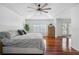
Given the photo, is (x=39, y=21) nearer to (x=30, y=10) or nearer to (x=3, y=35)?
(x=30, y=10)

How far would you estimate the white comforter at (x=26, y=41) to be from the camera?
2.86m

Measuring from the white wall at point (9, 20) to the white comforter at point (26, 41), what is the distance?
152 mm

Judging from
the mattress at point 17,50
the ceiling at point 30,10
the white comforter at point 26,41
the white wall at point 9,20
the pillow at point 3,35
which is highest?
the ceiling at point 30,10

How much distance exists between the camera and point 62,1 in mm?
2820

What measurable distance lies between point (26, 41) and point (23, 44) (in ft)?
0.18

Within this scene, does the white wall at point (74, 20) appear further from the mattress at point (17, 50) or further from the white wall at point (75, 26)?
the mattress at point (17, 50)

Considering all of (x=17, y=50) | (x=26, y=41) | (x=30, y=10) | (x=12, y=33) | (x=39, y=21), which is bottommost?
(x=17, y=50)

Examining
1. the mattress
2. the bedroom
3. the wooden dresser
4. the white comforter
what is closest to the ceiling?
the bedroom

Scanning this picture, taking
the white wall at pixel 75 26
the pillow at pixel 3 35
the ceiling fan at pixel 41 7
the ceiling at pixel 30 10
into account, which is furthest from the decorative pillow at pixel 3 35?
the white wall at pixel 75 26

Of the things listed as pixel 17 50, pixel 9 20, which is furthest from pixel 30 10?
pixel 17 50

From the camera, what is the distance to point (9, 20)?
2.85 m

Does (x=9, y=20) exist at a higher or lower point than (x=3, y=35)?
higher

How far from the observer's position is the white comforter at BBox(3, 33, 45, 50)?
2859 millimetres

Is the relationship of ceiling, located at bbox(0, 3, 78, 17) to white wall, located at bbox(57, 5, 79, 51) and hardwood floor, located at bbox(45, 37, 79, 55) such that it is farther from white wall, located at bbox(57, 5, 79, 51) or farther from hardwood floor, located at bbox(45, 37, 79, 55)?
hardwood floor, located at bbox(45, 37, 79, 55)
